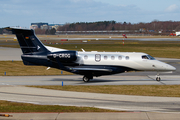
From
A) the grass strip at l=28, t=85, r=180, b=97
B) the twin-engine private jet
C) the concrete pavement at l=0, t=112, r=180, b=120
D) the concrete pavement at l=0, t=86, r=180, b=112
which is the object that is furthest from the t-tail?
the concrete pavement at l=0, t=112, r=180, b=120

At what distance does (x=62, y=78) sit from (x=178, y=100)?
1416cm

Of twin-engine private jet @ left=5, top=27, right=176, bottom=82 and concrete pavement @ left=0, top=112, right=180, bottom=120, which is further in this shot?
twin-engine private jet @ left=5, top=27, right=176, bottom=82

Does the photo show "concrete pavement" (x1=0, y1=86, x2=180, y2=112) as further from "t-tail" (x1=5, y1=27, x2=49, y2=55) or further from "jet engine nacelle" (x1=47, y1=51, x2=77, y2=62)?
"t-tail" (x1=5, y1=27, x2=49, y2=55)

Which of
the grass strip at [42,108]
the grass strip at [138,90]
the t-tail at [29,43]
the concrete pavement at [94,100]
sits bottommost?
the grass strip at [138,90]

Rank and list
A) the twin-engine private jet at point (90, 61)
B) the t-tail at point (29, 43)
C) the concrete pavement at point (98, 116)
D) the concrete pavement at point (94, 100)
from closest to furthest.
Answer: the concrete pavement at point (98, 116)
the concrete pavement at point (94, 100)
the twin-engine private jet at point (90, 61)
the t-tail at point (29, 43)

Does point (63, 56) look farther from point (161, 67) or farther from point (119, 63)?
point (161, 67)

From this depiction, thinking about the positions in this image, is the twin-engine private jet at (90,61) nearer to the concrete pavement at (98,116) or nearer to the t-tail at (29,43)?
the t-tail at (29,43)

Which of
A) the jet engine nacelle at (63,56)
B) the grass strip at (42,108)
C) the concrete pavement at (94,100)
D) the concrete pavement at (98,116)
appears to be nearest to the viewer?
the concrete pavement at (98,116)

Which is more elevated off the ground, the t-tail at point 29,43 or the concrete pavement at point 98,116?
the t-tail at point 29,43

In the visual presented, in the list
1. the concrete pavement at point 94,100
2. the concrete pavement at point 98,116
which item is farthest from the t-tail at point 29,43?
the concrete pavement at point 98,116

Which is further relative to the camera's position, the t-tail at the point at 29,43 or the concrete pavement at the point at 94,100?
the t-tail at the point at 29,43

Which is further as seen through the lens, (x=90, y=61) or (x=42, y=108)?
(x=90, y=61)

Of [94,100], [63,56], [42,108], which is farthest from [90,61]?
[42,108]

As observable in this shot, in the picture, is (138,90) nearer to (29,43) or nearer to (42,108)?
(42,108)
